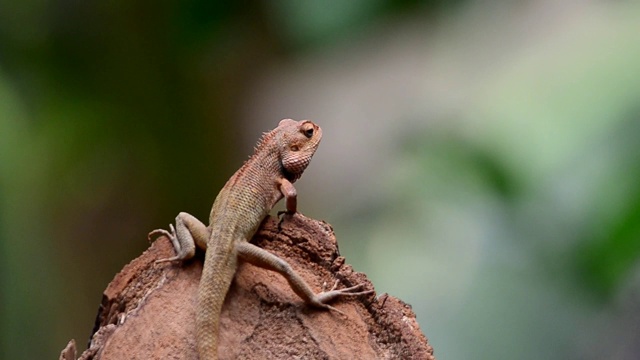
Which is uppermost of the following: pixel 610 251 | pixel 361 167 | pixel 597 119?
pixel 361 167

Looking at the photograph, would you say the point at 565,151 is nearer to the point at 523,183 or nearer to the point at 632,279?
→ the point at 523,183

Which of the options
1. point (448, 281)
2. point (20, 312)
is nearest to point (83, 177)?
point (20, 312)

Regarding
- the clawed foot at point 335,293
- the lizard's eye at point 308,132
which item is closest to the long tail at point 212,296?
the clawed foot at point 335,293

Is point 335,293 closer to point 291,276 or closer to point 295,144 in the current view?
point 291,276

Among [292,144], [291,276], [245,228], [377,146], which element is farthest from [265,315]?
[377,146]

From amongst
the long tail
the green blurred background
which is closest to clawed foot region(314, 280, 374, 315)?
the long tail

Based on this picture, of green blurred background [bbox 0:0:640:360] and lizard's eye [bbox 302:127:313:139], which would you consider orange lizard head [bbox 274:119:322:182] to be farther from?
green blurred background [bbox 0:0:640:360]
